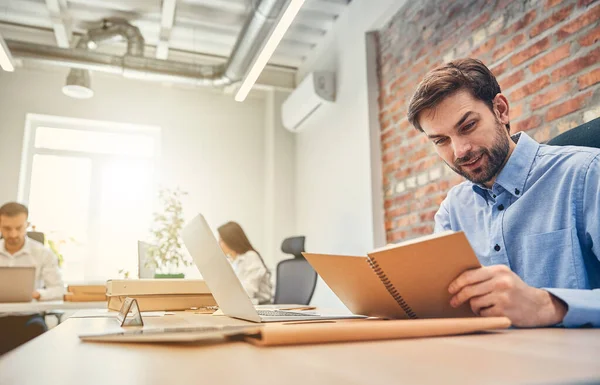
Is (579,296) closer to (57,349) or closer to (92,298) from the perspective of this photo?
(57,349)

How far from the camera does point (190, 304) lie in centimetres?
164

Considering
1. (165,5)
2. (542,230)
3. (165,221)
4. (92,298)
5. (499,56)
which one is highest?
(165,5)

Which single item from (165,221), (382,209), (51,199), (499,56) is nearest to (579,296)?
(499,56)

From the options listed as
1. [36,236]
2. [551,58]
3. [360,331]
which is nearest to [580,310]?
[360,331]

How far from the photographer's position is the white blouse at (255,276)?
3.35m

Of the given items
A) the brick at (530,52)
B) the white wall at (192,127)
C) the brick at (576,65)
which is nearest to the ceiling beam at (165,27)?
the white wall at (192,127)

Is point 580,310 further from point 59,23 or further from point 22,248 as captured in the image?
point 59,23

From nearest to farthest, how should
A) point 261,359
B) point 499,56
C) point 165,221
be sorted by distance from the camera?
point 261,359
point 499,56
point 165,221

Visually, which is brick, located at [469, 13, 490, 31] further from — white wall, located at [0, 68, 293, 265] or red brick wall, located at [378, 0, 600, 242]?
white wall, located at [0, 68, 293, 265]

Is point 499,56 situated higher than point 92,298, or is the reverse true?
point 499,56

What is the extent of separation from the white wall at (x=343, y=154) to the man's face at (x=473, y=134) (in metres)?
2.22

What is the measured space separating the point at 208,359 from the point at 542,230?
39.0 inches

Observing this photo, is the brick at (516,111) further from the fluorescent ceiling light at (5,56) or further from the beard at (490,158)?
the fluorescent ceiling light at (5,56)

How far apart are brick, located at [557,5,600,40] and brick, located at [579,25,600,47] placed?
0.04 metres
